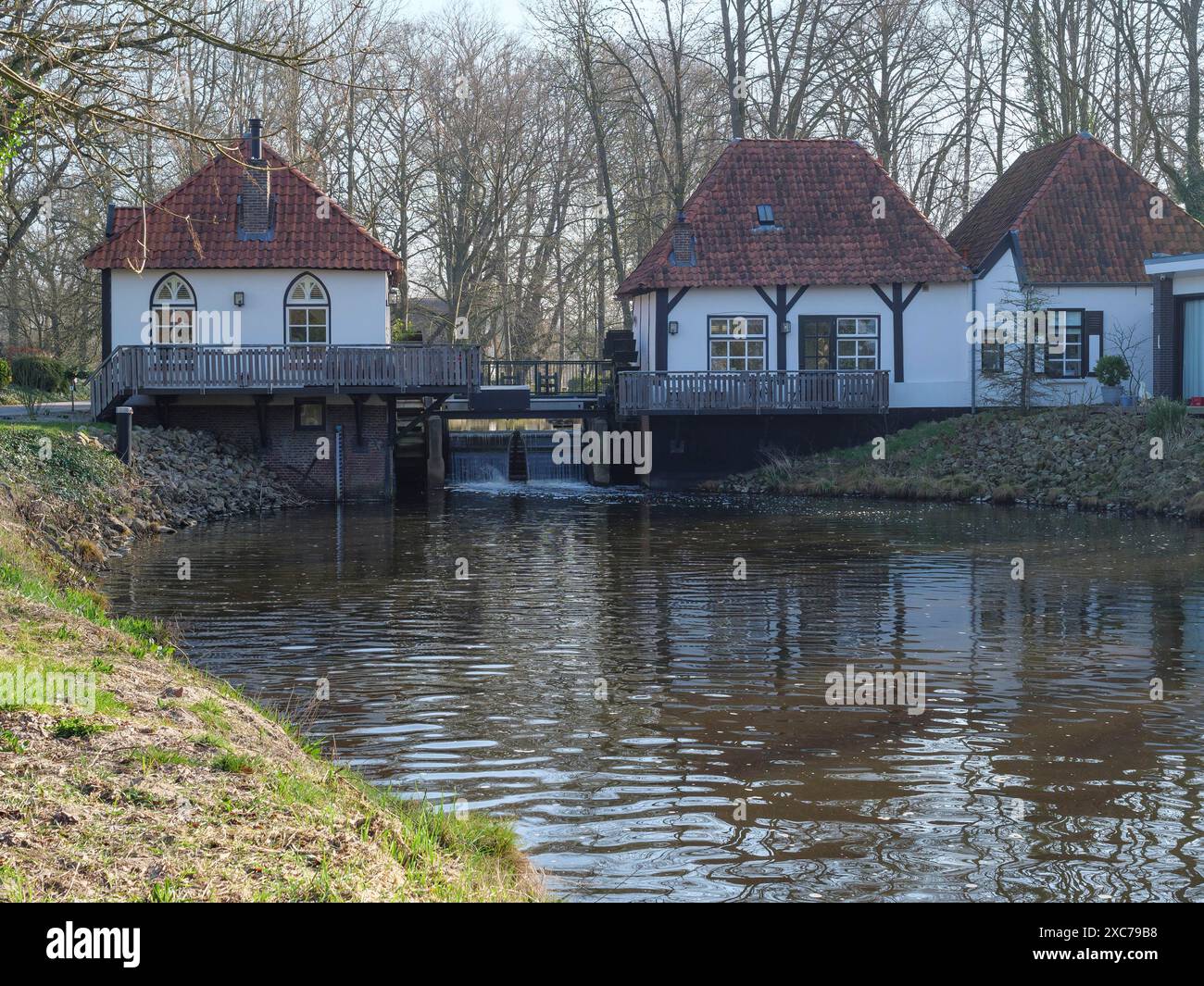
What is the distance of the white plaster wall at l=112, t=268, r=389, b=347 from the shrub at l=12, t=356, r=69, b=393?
36.6 ft

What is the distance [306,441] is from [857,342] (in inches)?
529

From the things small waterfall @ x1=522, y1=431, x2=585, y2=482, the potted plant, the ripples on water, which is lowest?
the ripples on water

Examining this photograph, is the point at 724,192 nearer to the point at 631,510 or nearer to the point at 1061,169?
the point at 1061,169

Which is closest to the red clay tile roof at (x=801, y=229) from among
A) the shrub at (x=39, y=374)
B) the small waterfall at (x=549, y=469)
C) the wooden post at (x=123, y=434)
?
the small waterfall at (x=549, y=469)

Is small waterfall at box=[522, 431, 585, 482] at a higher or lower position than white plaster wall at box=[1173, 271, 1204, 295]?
lower

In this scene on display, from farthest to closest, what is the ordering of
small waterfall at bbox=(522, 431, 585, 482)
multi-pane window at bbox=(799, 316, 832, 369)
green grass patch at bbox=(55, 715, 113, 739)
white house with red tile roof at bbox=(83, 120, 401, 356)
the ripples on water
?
small waterfall at bbox=(522, 431, 585, 482)
multi-pane window at bbox=(799, 316, 832, 369)
white house with red tile roof at bbox=(83, 120, 401, 356)
the ripples on water
green grass patch at bbox=(55, 715, 113, 739)

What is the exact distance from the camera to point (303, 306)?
32094 mm

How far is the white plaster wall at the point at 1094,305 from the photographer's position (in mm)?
34188

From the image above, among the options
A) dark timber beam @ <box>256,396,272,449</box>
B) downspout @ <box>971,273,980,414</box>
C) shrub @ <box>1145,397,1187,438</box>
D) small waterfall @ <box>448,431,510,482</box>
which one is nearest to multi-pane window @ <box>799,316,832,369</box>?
downspout @ <box>971,273,980,414</box>

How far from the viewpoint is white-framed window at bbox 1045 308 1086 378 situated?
112ft

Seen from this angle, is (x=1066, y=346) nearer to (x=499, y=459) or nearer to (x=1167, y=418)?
(x=1167, y=418)

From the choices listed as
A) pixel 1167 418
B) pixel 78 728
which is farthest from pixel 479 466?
pixel 78 728

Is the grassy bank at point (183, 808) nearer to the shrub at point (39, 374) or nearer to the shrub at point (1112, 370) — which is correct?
the shrub at point (1112, 370)

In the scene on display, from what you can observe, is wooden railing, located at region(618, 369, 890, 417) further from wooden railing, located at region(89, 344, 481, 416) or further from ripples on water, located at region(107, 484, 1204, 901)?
ripples on water, located at region(107, 484, 1204, 901)
